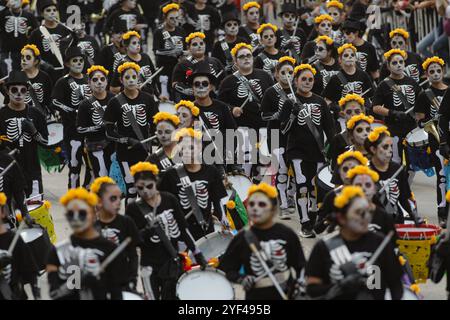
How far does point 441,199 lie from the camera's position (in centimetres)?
1817

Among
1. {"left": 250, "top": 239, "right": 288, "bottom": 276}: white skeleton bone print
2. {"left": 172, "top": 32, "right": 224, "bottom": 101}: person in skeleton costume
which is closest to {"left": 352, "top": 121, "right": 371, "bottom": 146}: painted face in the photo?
{"left": 250, "top": 239, "right": 288, "bottom": 276}: white skeleton bone print

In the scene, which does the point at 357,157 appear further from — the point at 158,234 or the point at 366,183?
the point at 158,234

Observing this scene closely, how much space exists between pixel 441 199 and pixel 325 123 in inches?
72.9

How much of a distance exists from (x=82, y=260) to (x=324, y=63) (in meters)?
9.41

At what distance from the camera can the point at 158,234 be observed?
1368cm

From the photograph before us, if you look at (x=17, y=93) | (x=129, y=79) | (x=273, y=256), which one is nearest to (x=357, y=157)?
(x=273, y=256)

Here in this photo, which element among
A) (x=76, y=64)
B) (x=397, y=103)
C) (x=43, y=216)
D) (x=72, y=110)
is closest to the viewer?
(x=43, y=216)

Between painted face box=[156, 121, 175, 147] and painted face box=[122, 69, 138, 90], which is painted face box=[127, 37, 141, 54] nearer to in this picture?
painted face box=[122, 69, 138, 90]

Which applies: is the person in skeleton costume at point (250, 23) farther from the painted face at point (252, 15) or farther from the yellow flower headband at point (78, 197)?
the yellow flower headband at point (78, 197)

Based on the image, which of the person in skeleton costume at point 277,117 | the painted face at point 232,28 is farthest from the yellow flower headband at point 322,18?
the person in skeleton costume at point 277,117

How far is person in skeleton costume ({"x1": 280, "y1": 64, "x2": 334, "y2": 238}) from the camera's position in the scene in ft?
57.7

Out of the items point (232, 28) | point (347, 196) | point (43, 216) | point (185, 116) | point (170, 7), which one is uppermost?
point (170, 7)

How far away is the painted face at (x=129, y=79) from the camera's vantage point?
712 inches

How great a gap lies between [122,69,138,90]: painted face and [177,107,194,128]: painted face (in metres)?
1.19
